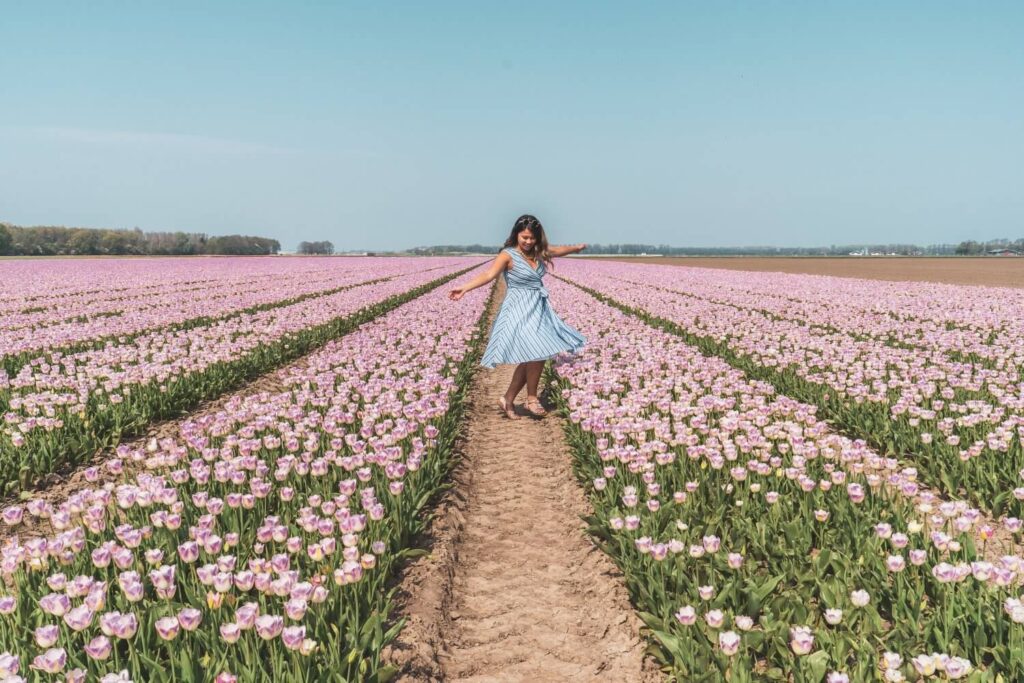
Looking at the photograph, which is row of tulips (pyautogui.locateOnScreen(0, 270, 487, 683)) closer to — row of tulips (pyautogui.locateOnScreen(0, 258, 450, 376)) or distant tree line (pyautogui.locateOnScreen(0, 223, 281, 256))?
row of tulips (pyautogui.locateOnScreen(0, 258, 450, 376))

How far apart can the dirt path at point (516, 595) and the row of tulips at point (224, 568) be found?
31cm

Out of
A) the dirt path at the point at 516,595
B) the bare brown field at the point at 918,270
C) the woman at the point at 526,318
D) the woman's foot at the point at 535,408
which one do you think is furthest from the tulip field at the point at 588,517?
the bare brown field at the point at 918,270

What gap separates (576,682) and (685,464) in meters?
2.31

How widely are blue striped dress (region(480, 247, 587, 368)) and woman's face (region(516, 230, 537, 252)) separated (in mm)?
130

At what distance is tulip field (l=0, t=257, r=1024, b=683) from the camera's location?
2857 mm

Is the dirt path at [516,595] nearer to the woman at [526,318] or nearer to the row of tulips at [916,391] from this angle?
the woman at [526,318]

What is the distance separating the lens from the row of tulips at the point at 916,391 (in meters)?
5.13

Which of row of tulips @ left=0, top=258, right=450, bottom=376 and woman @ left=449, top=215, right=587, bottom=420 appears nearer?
woman @ left=449, top=215, right=587, bottom=420

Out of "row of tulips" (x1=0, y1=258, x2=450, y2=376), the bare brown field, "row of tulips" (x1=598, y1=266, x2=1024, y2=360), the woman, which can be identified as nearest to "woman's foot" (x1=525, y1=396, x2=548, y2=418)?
the woman

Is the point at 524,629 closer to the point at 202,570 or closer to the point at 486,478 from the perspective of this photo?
A: the point at 202,570

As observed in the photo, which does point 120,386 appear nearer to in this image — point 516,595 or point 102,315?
point 516,595

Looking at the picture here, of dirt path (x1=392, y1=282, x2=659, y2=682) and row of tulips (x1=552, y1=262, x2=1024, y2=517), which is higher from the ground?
row of tulips (x1=552, y1=262, x2=1024, y2=517)

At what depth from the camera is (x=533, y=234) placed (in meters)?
7.97

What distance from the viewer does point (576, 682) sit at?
10.6 feet
